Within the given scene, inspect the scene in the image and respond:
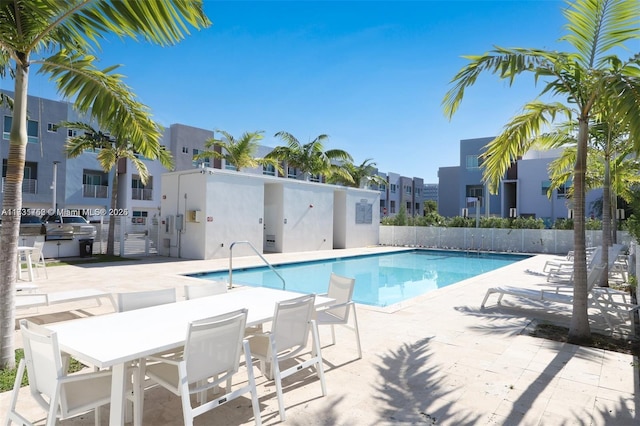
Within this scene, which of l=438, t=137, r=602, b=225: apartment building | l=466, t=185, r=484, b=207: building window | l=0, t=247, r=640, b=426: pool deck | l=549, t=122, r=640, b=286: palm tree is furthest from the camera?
l=466, t=185, r=484, b=207: building window

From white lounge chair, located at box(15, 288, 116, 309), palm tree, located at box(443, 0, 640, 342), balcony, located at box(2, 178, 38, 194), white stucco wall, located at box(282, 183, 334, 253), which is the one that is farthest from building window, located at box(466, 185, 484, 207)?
white lounge chair, located at box(15, 288, 116, 309)

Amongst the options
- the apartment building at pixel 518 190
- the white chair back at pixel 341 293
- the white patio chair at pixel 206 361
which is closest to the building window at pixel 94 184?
the apartment building at pixel 518 190

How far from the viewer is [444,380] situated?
4012mm

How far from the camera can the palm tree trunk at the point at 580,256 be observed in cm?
→ 536

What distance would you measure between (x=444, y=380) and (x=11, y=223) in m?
4.69

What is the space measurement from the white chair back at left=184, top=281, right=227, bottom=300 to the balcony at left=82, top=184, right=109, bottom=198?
2937cm

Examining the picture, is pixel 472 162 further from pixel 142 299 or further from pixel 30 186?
pixel 142 299

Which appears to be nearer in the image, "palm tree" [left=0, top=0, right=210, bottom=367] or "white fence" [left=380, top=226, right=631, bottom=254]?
"palm tree" [left=0, top=0, right=210, bottom=367]

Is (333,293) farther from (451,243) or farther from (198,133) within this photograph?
(198,133)

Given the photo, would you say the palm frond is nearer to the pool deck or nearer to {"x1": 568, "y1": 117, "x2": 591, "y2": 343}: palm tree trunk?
{"x1": 568, "y1": 117, "x2": 591, "y2": 343}: palm tree trunk

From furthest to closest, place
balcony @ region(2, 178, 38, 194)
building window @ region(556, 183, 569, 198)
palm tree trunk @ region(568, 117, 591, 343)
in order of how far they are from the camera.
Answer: building window @ region(556, 183, 569, 198) < balcony @ region(2, 178, 38, 194) < palm tree trunk @ region(568, 117, 591, 343)

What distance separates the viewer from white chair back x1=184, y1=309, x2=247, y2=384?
107 inches

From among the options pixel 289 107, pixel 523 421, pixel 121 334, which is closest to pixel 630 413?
pixel 523 421

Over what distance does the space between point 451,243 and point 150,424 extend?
22.1 m
